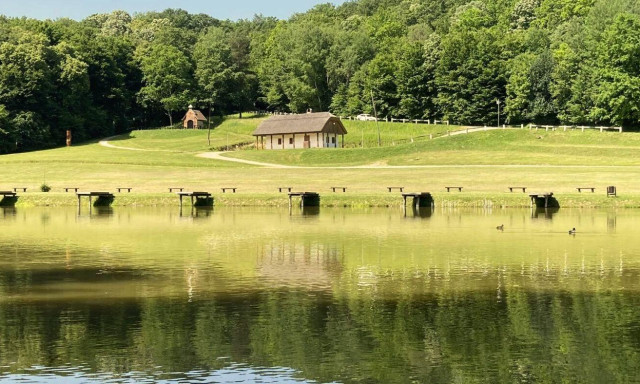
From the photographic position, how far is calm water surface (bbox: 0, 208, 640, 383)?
19.1 m

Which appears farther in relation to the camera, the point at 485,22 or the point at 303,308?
the point at 485,22

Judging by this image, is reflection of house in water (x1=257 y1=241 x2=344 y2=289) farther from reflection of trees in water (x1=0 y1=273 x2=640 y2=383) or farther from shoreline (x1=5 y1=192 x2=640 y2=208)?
shoreline (x1=5 y1=192 x2=640 y2=208)

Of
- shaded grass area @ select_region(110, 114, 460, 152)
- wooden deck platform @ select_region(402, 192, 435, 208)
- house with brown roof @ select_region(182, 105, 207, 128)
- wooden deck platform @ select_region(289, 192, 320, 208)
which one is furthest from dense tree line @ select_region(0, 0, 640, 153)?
wooden deck platform @ select_region(289, 192, 320, 208)

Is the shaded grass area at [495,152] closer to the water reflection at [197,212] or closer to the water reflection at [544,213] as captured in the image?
the water reflection at [544,213]

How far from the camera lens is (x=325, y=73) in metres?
169

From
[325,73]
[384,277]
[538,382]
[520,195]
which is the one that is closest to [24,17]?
[325,73]

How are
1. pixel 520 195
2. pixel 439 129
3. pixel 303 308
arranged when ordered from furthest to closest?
pixel 439 129, pixel 520 195, pixel 303 308

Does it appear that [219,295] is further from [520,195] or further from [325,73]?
[325,73]

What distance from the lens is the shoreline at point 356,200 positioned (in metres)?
61.9

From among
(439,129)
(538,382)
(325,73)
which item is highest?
(325,73)

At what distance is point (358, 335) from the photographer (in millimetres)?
21750

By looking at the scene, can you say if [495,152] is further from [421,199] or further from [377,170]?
[421,199]

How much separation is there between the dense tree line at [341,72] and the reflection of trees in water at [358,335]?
302 ft

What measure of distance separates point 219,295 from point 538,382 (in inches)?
477
